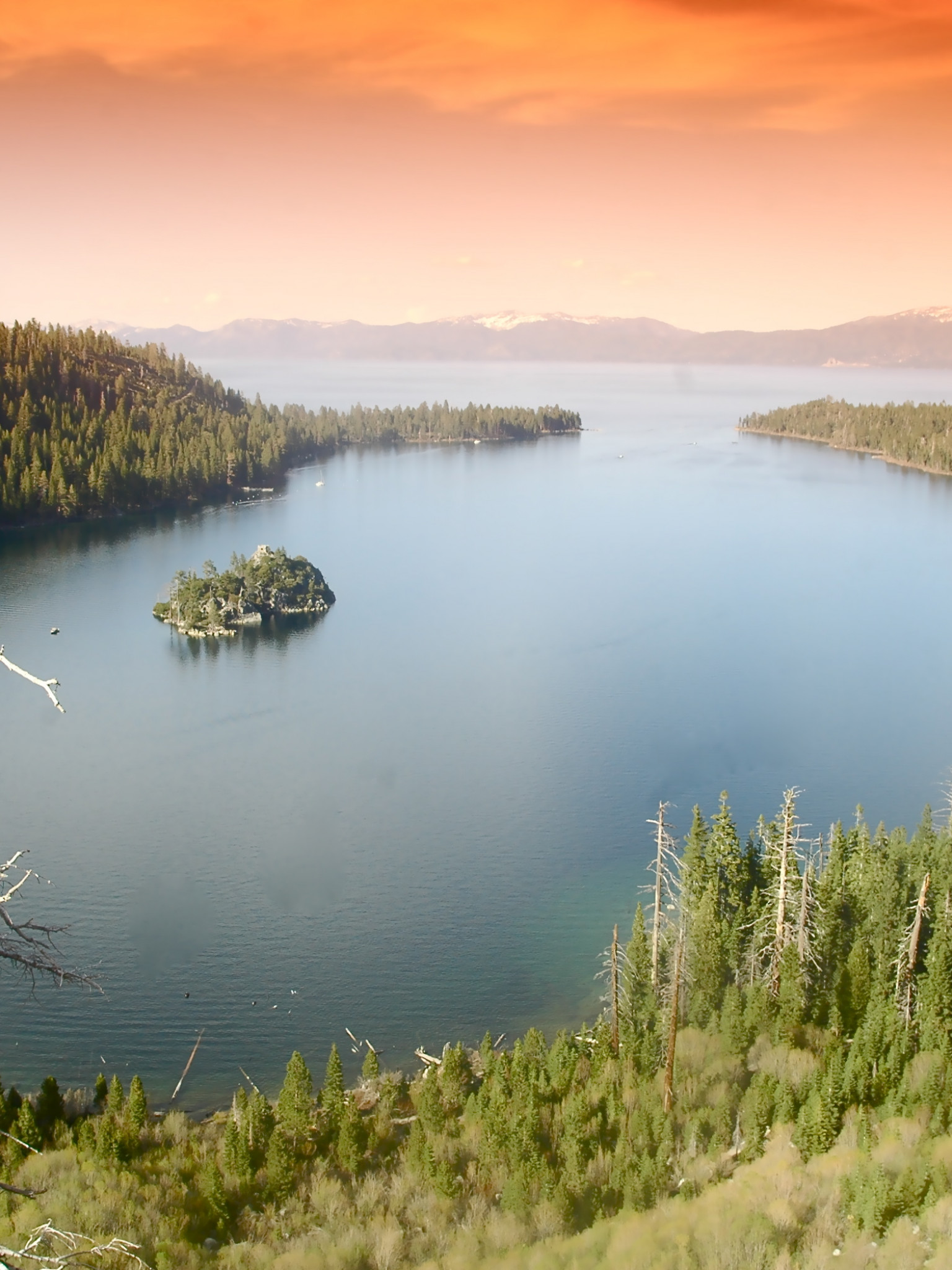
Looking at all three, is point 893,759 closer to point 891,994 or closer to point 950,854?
point 950,854

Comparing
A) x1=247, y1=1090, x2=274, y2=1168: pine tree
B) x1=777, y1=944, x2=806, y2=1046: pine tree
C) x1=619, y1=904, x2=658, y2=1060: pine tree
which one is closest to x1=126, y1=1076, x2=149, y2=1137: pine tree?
x1=247, y1=1090, x2=274, y2=1168: pine tree

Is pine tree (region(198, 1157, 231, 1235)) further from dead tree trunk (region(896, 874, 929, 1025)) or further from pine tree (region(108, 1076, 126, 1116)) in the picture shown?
dead tree trunk (region(896, 874, 929, 1025))

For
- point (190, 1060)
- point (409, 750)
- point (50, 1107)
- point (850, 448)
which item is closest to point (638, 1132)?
point (190, 1060)

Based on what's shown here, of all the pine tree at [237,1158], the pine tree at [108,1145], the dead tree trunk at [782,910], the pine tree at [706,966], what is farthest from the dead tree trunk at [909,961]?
the pine tree at [108,1145]

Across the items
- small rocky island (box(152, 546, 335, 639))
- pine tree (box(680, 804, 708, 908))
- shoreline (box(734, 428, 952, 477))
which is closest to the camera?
pine tree (box(680, 804, 708, 908))

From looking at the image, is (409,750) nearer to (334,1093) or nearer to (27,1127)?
(334,1093)
